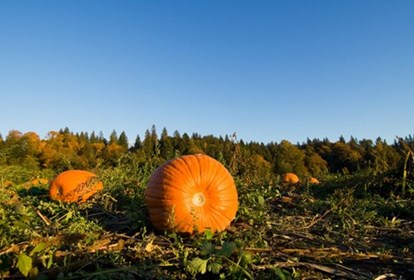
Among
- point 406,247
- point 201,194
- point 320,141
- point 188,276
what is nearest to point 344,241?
point 406,247

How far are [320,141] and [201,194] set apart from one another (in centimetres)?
5532

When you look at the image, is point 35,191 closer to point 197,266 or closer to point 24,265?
point 24,265

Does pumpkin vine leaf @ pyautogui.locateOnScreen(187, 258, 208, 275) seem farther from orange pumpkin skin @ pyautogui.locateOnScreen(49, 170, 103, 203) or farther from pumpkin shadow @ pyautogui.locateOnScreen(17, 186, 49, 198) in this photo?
pumpkin shadow @ pyautogui.locateOnScreen(17, 186, 49, 198)

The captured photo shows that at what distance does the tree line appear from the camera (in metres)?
5.22

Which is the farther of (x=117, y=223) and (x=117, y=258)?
(x=117, y=223)

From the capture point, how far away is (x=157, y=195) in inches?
123

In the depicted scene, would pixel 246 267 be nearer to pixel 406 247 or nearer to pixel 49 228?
pixel 49 228

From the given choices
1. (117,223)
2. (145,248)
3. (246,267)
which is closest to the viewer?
(246,267)

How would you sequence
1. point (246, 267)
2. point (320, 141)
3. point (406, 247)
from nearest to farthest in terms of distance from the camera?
1. point (246, 267)
2. point (406, 247)
3. point (320, 141)

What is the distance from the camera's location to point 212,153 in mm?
6973

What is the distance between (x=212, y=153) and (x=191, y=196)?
12.6 ft

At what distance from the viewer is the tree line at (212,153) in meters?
5.22

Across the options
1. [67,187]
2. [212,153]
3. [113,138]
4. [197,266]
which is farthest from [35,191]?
[113,138]

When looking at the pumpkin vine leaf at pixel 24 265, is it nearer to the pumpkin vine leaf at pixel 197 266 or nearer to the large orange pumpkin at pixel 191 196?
the pumpkin vine leaf at pixel 197 266
